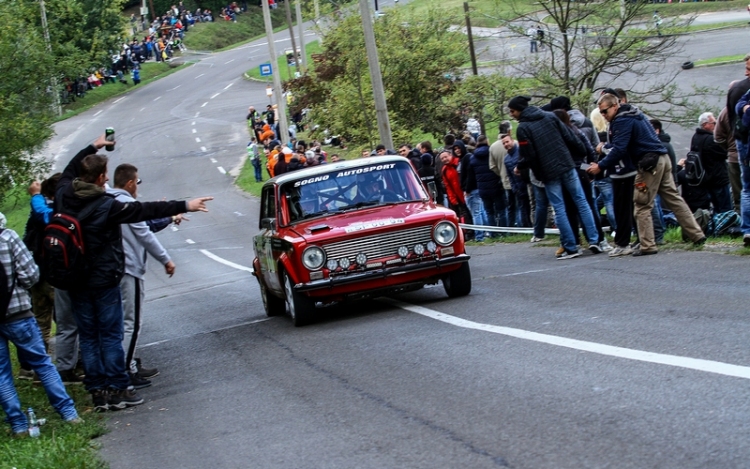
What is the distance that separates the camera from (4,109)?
19.2 m

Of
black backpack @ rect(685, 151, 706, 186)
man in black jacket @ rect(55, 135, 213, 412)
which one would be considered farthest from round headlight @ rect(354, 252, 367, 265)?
black backpack @ rect(685, 151, 706, 186)

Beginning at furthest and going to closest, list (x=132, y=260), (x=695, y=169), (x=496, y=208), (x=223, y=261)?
(x=223, y=261) → (x=496, y=208) → (x=695, y=169) → (x=132, y=260)

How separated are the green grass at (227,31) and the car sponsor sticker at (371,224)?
277 feet

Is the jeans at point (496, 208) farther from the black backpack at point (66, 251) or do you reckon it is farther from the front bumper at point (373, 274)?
the black backpack at point (66, 251)

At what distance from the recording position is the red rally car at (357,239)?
11.1 m

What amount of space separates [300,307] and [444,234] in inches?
68.9

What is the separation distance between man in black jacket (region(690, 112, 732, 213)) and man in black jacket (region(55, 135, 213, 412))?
8.57 metres

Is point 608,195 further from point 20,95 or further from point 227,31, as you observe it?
point 227,31

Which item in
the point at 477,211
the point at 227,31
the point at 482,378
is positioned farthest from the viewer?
the point at 227,31

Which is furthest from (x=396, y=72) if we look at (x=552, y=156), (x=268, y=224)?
(x=268, y=224)

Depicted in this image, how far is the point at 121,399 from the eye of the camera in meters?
8.73

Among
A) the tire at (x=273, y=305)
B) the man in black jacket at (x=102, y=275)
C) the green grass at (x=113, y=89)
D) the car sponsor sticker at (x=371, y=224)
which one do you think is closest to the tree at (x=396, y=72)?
the tire at (x=273, y=305)

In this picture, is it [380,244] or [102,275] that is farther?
[380,244]

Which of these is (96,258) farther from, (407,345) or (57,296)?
(407,345)
